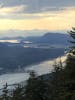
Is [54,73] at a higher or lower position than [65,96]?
higher

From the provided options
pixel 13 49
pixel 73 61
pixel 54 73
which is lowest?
pixel 73 61

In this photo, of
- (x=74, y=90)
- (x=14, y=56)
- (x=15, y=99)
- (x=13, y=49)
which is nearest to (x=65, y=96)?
(x=74, y=90)

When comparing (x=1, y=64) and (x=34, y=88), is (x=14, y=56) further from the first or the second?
(x=34, y=88)

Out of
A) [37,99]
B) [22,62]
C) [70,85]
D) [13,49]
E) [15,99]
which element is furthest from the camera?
[13,49]

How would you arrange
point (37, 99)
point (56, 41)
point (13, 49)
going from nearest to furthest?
point (37, 99)
point (13, 49)
point (56, 41)

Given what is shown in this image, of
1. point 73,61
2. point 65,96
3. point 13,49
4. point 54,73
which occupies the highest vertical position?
point 13,49

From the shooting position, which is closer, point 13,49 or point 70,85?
point 70,85

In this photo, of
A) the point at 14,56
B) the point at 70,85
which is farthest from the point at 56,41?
the point at 70,85

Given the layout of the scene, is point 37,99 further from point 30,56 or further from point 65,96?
point 30,56

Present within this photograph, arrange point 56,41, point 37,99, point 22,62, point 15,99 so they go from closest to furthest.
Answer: point 37,99 < point 15,99 < point 22,62 < point 56,41
